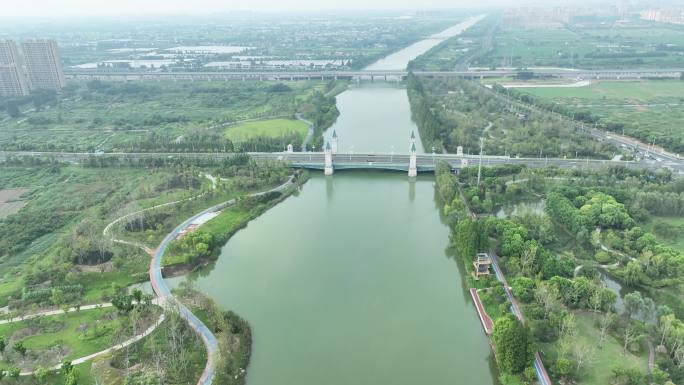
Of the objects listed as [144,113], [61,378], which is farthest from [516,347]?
[144,113]

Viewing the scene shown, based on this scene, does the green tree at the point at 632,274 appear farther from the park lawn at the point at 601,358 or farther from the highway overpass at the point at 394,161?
the highway overpass at the point at 394,161

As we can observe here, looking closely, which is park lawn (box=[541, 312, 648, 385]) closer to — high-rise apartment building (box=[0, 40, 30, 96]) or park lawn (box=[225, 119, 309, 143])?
park lawn (box=[225, 119, 309, 143])

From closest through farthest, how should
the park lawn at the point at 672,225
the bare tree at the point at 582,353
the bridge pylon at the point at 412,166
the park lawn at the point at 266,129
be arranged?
1. the bare tree at the point at 582,353
2. the park lawn at the point at 672,225
3. the bridge pylon at the point at 412,166
4. the park lawn at the point at 266,129

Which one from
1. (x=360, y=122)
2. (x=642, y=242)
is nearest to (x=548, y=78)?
(x=360, y=122)

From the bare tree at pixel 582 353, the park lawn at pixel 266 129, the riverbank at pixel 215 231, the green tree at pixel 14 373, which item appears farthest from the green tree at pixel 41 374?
the park lawn at pixel 266 129

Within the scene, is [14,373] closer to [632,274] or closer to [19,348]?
[19,348]

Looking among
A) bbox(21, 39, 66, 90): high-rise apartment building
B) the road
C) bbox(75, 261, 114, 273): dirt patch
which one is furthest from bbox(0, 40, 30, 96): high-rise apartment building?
the road

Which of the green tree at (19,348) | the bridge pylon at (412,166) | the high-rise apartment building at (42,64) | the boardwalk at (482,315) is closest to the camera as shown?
the green tree at (19,348)
